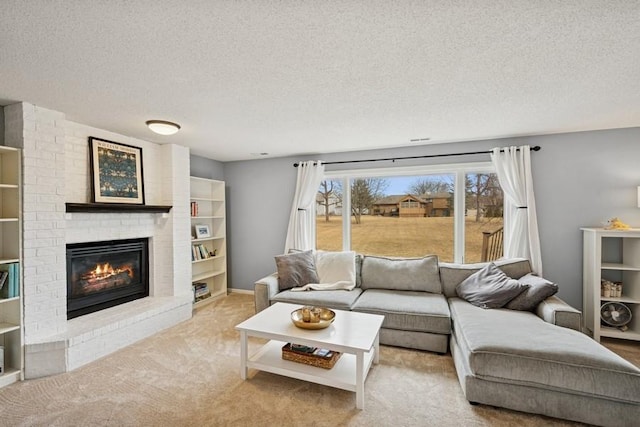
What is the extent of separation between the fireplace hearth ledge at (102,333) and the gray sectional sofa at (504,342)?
109 cm

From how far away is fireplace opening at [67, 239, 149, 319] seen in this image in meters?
2.92

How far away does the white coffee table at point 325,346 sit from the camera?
1.98m

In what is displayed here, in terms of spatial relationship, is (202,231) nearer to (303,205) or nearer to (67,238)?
(303,205)

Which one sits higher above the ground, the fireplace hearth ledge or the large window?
the large window

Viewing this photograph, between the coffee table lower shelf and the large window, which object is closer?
the coffee table lower shelf

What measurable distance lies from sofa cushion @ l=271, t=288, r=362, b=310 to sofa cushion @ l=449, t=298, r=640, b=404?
119 cm

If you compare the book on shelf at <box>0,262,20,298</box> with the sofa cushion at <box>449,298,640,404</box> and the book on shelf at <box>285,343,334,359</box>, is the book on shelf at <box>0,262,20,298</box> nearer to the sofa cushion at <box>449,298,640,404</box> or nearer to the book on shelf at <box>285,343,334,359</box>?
the book on shelf at <box>285,343,334,359</box>

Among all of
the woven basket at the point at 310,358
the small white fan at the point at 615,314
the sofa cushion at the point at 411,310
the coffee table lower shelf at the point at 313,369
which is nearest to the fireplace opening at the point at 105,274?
the coffee table lower shelf at the point at 313,369

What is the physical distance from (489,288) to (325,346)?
1947 millimetres

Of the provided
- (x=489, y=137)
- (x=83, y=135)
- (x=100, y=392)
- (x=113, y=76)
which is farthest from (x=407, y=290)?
(x=83, y=135)

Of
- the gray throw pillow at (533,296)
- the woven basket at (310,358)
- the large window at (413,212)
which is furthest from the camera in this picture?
the large window at (413,212)

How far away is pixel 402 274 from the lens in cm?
348

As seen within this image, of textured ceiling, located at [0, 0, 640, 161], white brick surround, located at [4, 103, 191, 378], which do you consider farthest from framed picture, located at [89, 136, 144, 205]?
textured ceiling, located at [0, 0, 640, 161]

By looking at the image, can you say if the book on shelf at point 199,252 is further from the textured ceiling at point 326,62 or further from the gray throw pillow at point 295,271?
the textured ceiling at point 326,62
